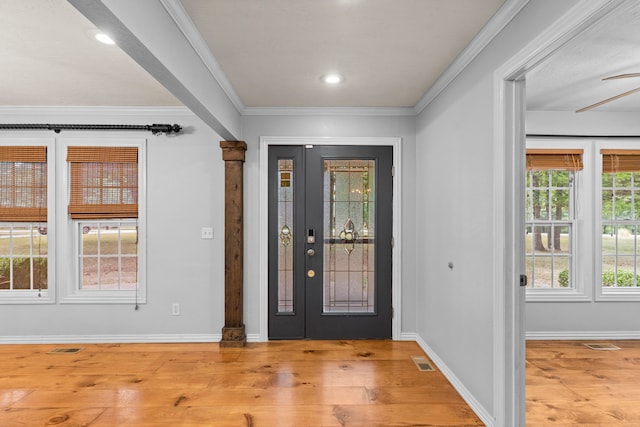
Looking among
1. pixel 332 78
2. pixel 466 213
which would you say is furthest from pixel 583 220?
pixel 332 78

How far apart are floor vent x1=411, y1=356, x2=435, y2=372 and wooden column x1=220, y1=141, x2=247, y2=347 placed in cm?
173

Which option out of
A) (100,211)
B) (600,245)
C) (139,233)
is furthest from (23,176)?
(600,245)

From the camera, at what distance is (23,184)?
12.3ft

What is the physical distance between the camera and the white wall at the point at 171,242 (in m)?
3.76

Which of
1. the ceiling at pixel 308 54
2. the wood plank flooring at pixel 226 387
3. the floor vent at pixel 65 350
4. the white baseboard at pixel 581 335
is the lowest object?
the wood plank flooring at pixel 226 387

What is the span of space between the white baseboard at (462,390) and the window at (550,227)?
155 cm

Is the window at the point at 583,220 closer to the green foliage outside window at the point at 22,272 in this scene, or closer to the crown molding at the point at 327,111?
the crown molding at the point at 327,111

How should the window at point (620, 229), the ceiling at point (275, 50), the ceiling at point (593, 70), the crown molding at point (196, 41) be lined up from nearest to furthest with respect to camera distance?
the crown molding at point (196, 41), the ceiling at point (275, 50), the ceiling at point (593, 70), the window at point (620, 229)

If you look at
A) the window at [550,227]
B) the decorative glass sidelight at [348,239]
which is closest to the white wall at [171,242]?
the decorative glass sidelight at [348,239]

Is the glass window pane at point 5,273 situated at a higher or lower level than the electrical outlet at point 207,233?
lower

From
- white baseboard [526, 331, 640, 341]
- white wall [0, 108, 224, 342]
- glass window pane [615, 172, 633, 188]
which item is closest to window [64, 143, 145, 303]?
white wall [0, 108, 224, 342]

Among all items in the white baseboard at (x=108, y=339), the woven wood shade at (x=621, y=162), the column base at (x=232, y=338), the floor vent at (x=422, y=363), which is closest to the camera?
the floor vent at (x=422, y=363)

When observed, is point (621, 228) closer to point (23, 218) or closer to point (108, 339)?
point (108, 339)

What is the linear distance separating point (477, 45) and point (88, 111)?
12.4 feet
